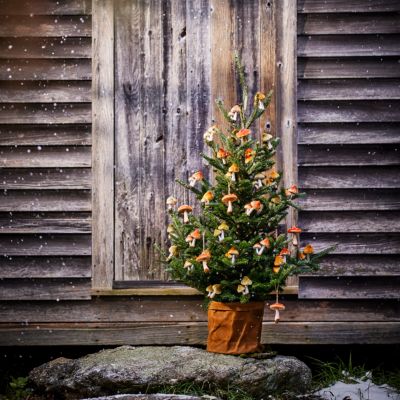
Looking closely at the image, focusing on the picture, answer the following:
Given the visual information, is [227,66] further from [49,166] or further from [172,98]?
[49,166]

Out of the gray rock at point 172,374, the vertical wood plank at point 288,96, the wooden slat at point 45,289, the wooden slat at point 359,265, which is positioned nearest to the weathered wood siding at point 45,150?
the wooden slat at point 45,289

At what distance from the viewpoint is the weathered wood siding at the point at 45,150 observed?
4664 mm

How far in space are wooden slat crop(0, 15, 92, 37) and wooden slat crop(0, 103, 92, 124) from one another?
1.71 ft

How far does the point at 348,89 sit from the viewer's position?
4656mm

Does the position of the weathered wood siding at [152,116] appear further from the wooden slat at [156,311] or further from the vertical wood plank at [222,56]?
the wooden slat at [156,311]

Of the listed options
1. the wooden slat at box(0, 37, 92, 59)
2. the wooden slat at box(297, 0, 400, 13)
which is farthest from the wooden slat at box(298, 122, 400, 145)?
the wooden slat at box(0, 37, 92, 59)

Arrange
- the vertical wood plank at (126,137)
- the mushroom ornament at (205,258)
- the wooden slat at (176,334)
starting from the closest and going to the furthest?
the mushroom ornament at (205,258) < the wooden slat at (176,334) < the vertical wood plank at (126,137)

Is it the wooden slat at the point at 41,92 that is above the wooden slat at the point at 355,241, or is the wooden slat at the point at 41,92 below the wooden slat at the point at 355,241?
above

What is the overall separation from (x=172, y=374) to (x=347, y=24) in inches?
110

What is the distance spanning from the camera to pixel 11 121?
4.67m

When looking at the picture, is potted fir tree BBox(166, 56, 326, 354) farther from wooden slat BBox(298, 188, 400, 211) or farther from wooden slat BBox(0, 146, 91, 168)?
wooden slat BBox(0, 146, 91, 168)

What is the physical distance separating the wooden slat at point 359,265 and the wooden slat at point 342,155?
69cm

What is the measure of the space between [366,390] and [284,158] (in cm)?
171

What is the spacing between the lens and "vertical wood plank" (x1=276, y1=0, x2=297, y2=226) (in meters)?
4.63
